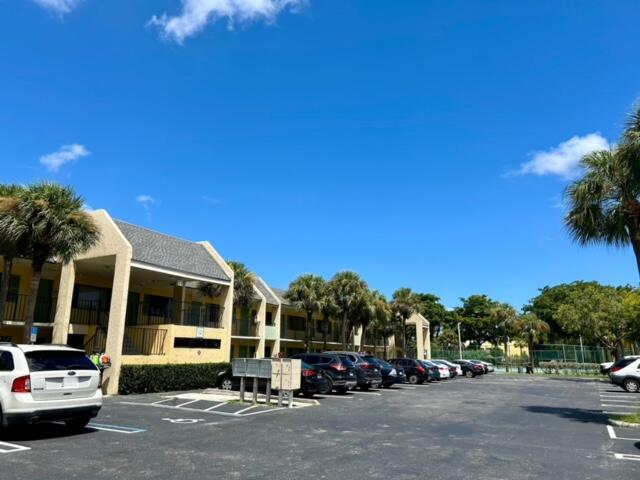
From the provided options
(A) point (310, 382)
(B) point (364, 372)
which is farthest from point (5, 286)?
(B) point (364, 372)

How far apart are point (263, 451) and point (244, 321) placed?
79.5ft

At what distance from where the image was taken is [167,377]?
2103cm

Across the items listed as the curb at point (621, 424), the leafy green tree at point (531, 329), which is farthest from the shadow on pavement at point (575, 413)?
the leafy green tree at point (531, 329)

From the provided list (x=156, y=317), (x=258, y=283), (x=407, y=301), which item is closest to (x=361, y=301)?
(x=258, y=283)

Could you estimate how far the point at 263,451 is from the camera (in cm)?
861

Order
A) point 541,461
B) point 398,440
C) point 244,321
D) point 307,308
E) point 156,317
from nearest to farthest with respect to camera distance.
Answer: point 541,461 < point 398,440 < point 156,317 < point 244,321 < point 307,308

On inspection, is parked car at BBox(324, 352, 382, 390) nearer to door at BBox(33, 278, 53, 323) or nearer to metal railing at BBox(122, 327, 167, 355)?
metal railing at BBox(122, 327, 167, 355)

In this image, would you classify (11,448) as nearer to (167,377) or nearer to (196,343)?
(167,377)

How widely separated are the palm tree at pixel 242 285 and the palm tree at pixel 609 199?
1985 centimetres

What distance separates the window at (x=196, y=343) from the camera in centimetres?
2307

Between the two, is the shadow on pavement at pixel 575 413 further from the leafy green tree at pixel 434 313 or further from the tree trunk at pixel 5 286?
the leafy green tree at pixel 434 313

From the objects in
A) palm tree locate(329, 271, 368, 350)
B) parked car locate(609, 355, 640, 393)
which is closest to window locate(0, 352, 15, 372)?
parked car locate(609, 355, 640, 393)

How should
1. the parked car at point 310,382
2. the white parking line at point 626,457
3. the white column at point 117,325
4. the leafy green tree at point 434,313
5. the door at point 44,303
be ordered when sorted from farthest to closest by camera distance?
the leafy green tree at point 434,313 < the door at point 44,303 < the white column at point 117,325 < the parked car at point 310,382 < the white parking line at point 626,457

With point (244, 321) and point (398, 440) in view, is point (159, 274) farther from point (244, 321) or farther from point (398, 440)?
point (398, 440)
